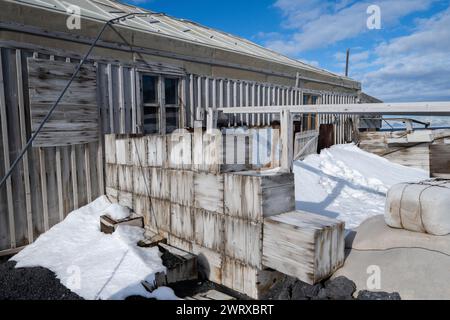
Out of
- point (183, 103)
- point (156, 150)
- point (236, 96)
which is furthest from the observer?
point (236, 96)

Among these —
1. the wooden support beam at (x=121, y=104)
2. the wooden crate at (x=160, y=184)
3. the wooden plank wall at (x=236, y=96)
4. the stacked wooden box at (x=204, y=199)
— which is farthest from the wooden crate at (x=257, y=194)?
the wooden plank wall at (x=236, y=96)

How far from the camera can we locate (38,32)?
18.5 feet

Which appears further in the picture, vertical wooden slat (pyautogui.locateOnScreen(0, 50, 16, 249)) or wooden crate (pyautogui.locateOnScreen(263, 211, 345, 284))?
vertical wooden slat (pyautogui.locateOnScreen(0, 50, 16, 249))

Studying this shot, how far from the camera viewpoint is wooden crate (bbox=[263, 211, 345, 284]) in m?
3.70

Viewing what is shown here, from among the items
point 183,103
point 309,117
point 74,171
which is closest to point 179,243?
point 74,171

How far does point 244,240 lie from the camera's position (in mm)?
4445

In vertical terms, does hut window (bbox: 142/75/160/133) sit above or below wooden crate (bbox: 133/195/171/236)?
above

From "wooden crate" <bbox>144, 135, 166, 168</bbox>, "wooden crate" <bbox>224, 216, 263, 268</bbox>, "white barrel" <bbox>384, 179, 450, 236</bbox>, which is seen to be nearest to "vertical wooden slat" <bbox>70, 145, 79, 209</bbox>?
"wooden crate" <bbox>144, 135, 166, 168</bbox>

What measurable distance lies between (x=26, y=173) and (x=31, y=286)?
2.25 meters

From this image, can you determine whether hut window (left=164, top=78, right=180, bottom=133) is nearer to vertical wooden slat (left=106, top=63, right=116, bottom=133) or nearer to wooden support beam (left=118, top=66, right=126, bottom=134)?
wooden support beam (left=118, top=66, right=126, bottom=134)

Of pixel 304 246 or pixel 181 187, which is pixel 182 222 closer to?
pixel 181 187

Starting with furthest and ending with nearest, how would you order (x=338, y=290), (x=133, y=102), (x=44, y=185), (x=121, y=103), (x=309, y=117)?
(x=309, y=117) → (x=133, y=102) → (x=121, y=103) → (x=44, y=185) → (x=338, y=290)

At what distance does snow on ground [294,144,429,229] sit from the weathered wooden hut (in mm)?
3416
